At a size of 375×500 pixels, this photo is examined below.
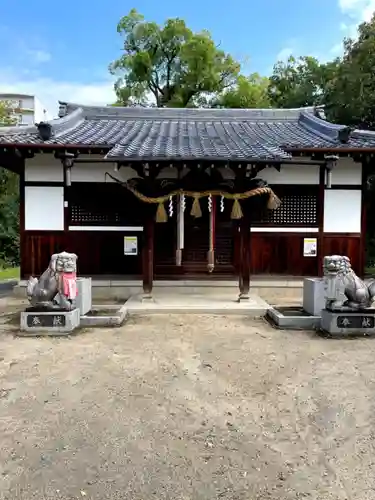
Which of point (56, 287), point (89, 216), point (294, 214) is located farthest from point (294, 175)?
point (56, 287)

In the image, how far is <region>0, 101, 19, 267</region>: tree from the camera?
23094mm

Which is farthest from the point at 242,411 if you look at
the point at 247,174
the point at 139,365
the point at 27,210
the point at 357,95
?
the point at 357,95

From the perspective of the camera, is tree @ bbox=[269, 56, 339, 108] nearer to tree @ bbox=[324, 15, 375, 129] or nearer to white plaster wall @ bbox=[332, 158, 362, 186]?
tree @ bbox=[324, 15, 375, 129]

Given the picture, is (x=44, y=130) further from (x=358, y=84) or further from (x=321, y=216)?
(x=358, y=84)

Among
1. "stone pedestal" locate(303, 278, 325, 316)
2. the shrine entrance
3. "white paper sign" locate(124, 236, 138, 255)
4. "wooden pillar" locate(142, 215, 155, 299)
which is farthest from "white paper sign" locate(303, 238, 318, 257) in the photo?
"white paper sign" locate(124, 236, 138, 255)

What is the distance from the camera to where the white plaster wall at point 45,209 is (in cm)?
1024

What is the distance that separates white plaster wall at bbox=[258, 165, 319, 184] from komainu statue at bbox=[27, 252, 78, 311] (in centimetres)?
553

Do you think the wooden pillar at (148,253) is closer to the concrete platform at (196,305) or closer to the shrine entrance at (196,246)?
the concrete platform at (196,305)

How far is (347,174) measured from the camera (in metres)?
10.4

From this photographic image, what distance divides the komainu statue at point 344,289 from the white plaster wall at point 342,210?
11.6 ft

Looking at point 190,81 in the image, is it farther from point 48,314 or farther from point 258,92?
point 48,314

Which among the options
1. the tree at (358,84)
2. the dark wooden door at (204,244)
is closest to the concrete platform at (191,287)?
the dark wooden door at (204,244)

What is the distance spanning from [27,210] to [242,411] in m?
7.90

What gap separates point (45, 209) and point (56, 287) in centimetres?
388
